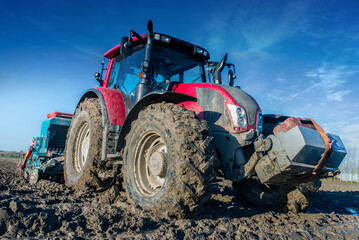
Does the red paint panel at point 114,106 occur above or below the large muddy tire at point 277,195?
above

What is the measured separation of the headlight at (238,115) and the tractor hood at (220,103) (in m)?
0.04

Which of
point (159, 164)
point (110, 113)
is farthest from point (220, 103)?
point (110, 113)

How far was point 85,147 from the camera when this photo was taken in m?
5.01

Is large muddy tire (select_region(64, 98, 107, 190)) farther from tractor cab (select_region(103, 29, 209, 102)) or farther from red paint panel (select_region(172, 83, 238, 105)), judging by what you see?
red paint panel (select_region(172, 83, 238, 105))

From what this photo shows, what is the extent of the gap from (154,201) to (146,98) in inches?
51.7

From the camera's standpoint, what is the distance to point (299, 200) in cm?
404

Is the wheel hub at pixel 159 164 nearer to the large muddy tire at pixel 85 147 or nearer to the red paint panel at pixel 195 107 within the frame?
the red paint panel at pixel 195 107

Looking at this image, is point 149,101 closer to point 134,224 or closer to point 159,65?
point 159,65

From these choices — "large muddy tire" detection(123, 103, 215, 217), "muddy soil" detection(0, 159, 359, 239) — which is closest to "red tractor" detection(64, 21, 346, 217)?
"large muddy tire" detection(123, 103, 215, 217)

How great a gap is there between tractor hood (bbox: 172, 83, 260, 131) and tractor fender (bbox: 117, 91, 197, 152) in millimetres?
143

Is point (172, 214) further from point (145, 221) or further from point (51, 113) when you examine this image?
point (51, 113)

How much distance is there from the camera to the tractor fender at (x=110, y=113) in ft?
13.4

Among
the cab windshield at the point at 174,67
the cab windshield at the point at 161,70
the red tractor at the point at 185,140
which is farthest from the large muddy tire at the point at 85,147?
the cab windshield at the point at 174,67

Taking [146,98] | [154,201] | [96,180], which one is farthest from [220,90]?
[96,180]
